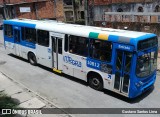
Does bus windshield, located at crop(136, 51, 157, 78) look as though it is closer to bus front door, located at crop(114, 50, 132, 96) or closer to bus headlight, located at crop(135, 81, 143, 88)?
bus headlight, located at crop(135, 81, 143, 88)

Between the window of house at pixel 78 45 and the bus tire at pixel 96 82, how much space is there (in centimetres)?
119

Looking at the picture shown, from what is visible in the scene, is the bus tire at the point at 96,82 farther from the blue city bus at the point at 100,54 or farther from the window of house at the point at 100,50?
the window of house at the point at 100,50

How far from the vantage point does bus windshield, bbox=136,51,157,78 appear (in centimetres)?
926

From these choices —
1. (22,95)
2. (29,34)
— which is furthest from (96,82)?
(29,34)

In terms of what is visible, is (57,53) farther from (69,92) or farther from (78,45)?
(69,92)

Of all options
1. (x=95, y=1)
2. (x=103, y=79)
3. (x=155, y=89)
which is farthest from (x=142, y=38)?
(x=95, y=1)

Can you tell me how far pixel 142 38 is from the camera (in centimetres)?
922

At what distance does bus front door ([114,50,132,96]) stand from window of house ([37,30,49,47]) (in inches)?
199

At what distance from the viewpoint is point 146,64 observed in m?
9.67

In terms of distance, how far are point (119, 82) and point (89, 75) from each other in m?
2.03

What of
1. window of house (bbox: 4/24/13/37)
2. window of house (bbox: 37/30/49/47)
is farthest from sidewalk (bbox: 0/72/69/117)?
window of house (bbox: 4/24/13/37)

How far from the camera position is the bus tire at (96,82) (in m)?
10.9

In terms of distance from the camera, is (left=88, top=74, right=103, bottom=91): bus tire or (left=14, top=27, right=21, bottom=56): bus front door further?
(left=14, top=27, right=21, bottom=56): bus front door

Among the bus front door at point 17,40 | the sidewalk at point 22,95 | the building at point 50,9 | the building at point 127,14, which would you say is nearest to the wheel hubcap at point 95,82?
the sidewalk at point 22,95
